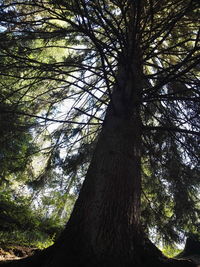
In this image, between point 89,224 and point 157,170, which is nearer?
point 89,224

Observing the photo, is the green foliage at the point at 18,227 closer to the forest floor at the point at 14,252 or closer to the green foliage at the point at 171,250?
the forest floor at the point at 14,252

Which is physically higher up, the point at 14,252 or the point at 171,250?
the point at 171,250

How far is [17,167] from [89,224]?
115 inches

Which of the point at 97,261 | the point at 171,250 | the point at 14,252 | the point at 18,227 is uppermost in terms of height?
the point at 171,250

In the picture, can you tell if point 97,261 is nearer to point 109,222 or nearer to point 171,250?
point 109,222

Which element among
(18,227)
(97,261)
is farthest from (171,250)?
(97,261)

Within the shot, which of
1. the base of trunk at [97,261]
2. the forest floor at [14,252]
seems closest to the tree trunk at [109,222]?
the base of trunk at [97,261]

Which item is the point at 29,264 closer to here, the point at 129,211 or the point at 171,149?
the point at 129,211

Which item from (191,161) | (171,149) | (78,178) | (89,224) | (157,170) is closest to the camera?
(89,224)

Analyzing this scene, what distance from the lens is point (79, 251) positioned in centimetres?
212

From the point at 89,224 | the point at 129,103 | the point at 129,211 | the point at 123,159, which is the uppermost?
the point at 129,103

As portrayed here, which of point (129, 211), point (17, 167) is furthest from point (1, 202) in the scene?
point (129, 211)

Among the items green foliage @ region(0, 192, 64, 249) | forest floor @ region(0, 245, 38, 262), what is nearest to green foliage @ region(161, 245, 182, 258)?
green foliage @ region(0, 192, 64, 249)

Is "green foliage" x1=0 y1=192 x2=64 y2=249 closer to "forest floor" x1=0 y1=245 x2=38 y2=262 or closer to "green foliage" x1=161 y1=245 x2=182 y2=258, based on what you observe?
"forest floor" x1=0 y1=245 x2=38 y2=262
